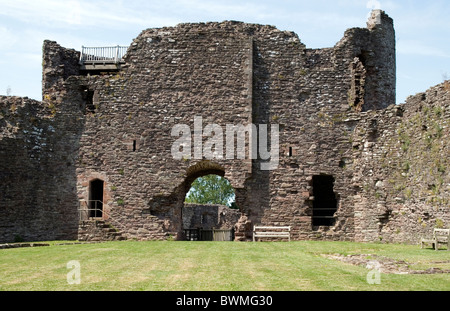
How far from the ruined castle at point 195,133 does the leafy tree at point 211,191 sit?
1573 inches

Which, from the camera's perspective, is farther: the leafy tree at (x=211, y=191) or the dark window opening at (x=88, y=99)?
the leafy tree at (x=211, y=191)

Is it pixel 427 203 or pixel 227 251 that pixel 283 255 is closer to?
pixel 227 251

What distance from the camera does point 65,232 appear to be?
24.2 m

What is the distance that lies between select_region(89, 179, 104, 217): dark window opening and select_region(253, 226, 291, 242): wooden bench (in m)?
5.97

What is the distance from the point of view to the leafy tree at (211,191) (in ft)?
213

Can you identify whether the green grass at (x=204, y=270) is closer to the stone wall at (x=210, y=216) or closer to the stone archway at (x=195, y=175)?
the stone archway at (x=195, y=175)

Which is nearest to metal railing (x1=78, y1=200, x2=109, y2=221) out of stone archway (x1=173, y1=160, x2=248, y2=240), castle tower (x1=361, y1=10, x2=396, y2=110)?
stone archway (x1=173, y1=160, x2=248, y2=240)

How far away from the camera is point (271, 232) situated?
22859 mm

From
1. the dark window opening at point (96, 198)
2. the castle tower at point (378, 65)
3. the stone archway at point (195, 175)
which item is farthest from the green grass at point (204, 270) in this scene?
the castle tower at point (378, 65)

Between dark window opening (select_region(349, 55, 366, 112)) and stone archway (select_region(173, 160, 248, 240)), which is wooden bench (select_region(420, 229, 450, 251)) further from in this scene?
stone archway (select_region(173, 160, 248, 240))

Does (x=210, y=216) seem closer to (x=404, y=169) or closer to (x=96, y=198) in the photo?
(x=96, y=198)

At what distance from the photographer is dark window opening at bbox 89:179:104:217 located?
24.5 m

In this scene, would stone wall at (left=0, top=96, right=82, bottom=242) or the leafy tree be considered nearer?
stone wall at (left=0, top=96, right=82, bottom=242)

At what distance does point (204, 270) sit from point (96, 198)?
13.7 meters
